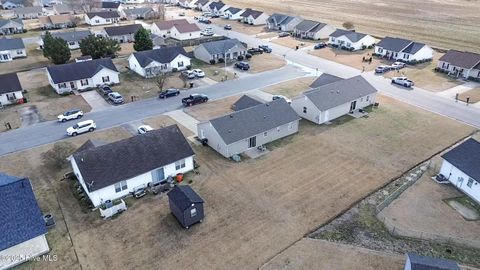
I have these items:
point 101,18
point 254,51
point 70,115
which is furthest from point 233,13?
point 70,115

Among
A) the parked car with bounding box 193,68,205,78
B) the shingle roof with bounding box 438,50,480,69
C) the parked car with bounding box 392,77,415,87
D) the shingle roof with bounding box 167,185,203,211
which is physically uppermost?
the shingle roof with bounding box 438,50,480,69

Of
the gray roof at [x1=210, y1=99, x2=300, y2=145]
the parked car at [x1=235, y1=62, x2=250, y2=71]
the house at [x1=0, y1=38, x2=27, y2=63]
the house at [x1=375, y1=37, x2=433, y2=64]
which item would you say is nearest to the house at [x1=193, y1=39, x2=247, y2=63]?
the parked car at [x1=235, y1=62, x2=250, y2=71]

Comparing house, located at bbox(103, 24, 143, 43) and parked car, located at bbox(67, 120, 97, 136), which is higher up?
house, located at bbox(103, 24, 143, 43)

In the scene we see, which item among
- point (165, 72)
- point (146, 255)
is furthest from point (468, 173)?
point (165, 72)

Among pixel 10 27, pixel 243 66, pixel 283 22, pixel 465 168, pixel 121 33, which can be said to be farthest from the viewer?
pixel 283 22

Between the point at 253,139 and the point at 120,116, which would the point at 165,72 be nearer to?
the point at 120,116

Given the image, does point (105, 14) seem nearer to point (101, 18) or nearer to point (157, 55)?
point (101, 18)

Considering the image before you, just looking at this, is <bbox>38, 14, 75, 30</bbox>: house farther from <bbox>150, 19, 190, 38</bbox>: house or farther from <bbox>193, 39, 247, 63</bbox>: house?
<bbox>193, 39, 247, 63</bbox>: house
